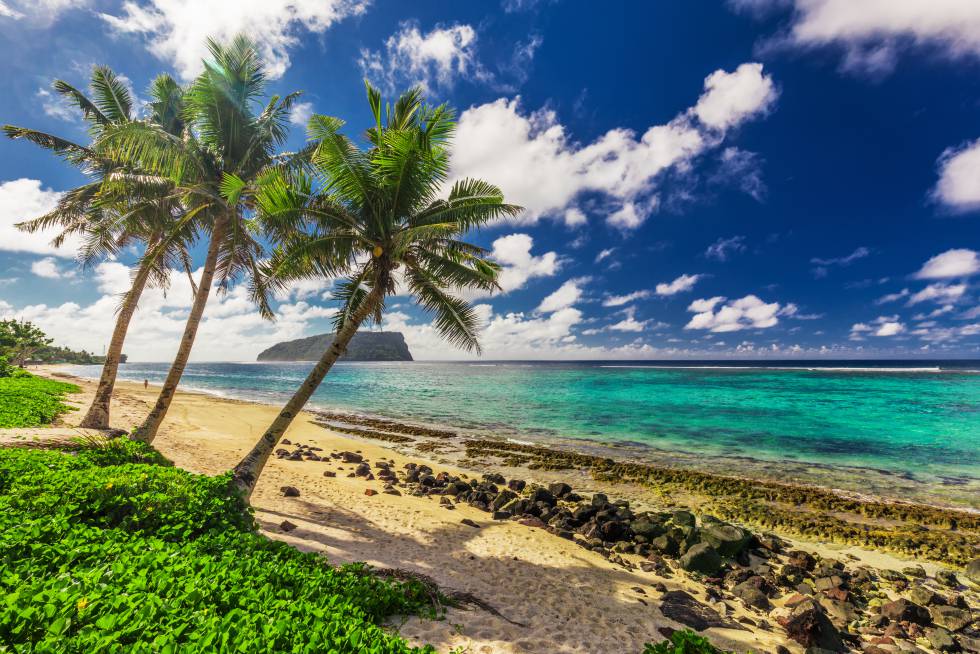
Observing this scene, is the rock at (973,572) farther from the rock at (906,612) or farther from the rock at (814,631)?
the rock at (814,631)

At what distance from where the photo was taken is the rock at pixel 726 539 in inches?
382

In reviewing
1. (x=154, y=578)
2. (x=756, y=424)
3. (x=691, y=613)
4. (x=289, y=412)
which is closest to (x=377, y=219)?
(x=289, y=412)

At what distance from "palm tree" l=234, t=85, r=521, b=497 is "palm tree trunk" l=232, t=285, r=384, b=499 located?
2cm

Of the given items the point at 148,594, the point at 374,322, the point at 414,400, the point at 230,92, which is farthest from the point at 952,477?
the point at 414,400

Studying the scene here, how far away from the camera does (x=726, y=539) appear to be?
9.73m

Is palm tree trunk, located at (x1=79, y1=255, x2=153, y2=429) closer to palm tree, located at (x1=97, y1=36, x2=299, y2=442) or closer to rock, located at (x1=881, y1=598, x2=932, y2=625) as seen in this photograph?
palm tree, located at (x1=97, y1=36, x2=299, y2=442)

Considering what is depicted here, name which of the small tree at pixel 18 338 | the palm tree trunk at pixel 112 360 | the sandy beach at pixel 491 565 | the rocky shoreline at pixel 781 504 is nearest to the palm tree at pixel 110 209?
the palm tree trunk at pixel 112 360

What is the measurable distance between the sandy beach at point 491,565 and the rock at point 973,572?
0.52m

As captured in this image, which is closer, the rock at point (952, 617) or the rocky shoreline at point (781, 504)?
the rock at point (952, 617)

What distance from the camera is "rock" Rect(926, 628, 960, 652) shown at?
677 centimetres

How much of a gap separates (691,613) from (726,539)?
134 inches

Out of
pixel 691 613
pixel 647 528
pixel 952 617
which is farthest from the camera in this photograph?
pixel 647 528

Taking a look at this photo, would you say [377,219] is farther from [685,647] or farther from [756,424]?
[756,424]

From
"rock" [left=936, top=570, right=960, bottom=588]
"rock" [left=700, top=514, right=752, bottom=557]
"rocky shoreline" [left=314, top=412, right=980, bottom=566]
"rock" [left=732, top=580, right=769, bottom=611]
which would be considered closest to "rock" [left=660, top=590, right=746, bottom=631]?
"rock" [left=732, top=580, right=769, bottom=611]
